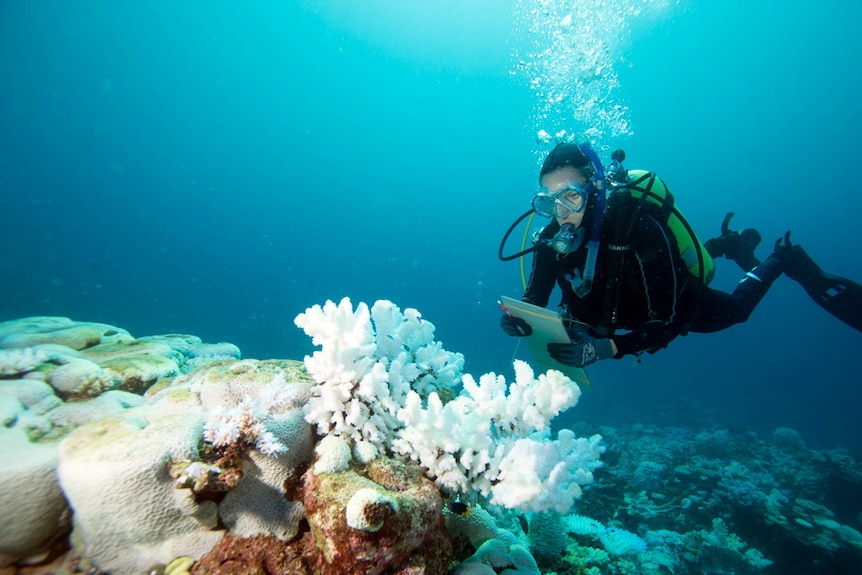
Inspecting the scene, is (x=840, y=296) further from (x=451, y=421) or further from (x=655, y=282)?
(x=451, y=421)

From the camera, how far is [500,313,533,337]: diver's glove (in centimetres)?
433

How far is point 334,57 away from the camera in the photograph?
75.9m

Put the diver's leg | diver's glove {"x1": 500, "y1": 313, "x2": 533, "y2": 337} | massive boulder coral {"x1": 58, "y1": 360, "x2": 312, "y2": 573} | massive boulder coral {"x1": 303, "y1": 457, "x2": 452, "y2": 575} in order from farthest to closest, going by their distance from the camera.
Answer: the diver's leg, diver's glove {"x1": 500, "y1": 313, "x2": 533, "y2": 337}, massive boulder coral {"x1": 58, "y1": 360, "x2": 312, "y2": 573}, massive boulder coral {"x1": 303, "y1": 457, "x2": 452, "y2": 575}

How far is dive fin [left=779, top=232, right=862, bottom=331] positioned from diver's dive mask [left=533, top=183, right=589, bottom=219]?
4.47 m

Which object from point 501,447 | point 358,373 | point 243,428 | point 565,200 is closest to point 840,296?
point 565,200

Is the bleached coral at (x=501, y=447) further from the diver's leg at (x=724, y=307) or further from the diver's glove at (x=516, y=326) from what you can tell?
the diver's leg at (x=724, y=307)

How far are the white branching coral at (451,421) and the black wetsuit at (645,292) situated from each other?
215 cm

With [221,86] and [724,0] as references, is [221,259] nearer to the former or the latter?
[221,86]

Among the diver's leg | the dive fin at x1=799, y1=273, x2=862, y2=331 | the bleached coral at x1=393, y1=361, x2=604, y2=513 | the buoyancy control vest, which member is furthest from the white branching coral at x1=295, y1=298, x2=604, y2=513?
the dive fin at x1=799, y1=273, x2=862, y2=331

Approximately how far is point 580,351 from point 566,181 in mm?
2028

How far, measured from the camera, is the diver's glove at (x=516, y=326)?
14.2 ft

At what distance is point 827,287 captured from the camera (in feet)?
20.2

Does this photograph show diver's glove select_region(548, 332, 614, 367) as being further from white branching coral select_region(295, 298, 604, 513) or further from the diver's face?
the diver's face

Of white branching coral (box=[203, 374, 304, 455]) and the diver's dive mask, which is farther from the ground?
the diver's dive mask
